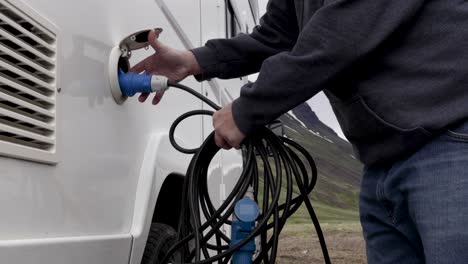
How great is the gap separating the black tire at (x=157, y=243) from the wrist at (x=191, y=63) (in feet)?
1.70

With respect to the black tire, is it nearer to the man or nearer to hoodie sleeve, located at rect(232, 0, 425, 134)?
the man

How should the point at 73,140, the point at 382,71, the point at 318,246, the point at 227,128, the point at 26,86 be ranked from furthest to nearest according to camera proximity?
the point at 318,246 < the point at 227,128 < the point at 382,71 < the point at 73,140 < the point at 26,86

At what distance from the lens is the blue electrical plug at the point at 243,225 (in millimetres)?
1472

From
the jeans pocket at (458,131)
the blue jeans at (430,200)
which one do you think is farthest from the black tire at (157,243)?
the jeans pocket at (458,131)

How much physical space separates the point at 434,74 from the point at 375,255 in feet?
1.80

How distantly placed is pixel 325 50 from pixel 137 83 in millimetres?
504

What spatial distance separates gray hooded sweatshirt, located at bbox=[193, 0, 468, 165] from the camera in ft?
4.05

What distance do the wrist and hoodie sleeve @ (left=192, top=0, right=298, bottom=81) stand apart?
0.01 m

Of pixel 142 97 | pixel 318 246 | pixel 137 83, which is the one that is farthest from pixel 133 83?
pixel 318 246

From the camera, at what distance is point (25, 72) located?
1.04 meters

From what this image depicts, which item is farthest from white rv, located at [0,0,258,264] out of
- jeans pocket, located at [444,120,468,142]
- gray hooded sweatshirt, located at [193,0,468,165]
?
jeans pocket, located at [444,120,468,142]

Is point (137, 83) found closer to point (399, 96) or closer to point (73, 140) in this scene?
point (73, 140)

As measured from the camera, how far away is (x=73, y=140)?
3.84ft

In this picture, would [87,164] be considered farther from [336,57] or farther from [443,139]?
[443,139]
